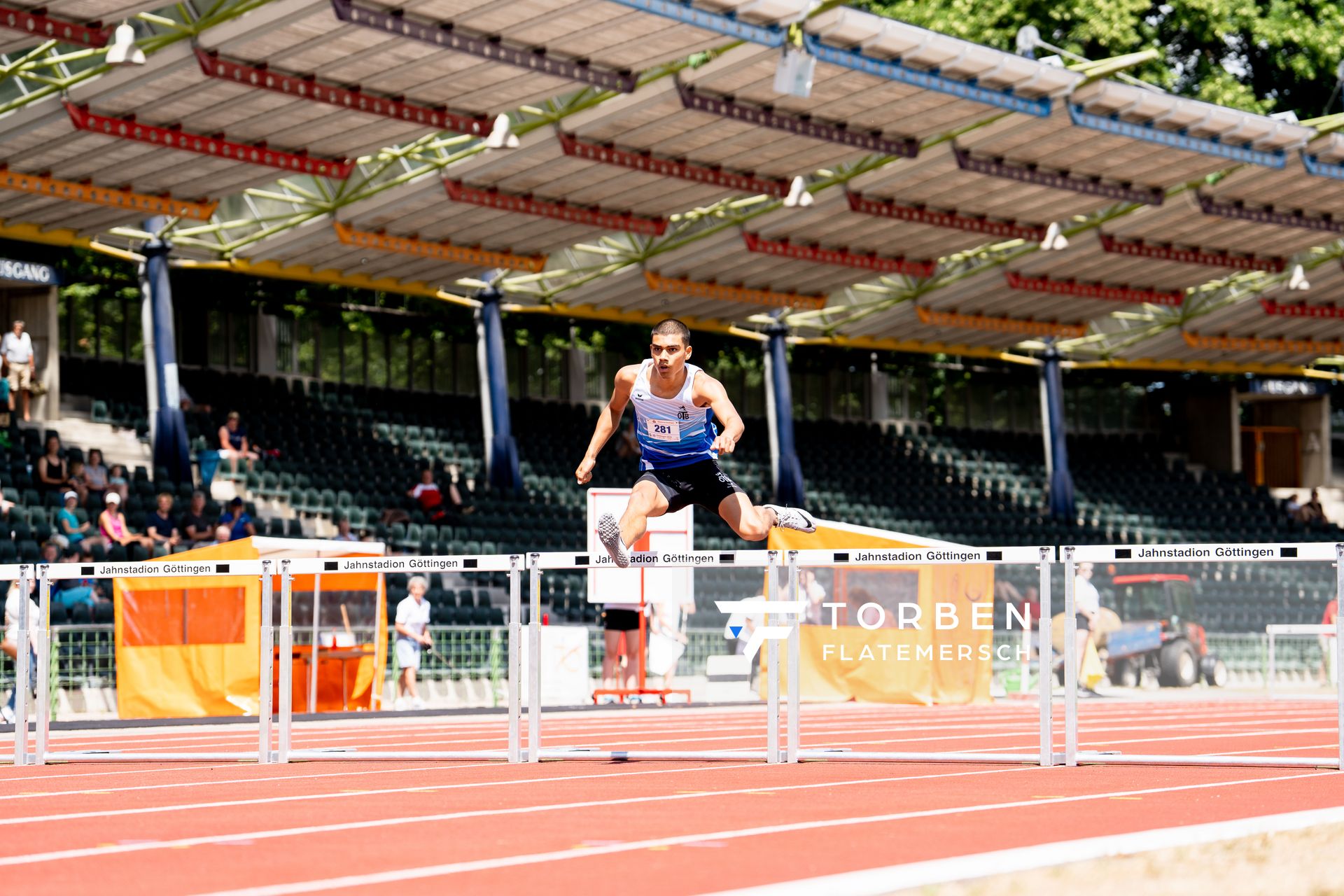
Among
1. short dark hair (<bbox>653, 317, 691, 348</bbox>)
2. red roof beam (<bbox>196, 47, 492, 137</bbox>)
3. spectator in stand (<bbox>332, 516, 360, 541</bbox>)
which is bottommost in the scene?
spectator in stand (<bbox>332, 516, 360, 541</bbox>)

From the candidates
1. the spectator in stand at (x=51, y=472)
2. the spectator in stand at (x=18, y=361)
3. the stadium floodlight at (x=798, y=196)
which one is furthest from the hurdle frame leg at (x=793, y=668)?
the stadium floodlight at (x=798, y=196)

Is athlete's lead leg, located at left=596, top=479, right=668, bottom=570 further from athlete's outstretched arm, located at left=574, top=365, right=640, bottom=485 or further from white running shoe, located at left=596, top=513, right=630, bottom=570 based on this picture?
athlete's outstretched arm, located at left=574, top=365, right=640, bottom=485

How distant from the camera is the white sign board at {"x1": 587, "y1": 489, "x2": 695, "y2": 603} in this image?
64.2ft

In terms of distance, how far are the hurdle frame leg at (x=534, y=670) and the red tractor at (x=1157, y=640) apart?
12566 mm

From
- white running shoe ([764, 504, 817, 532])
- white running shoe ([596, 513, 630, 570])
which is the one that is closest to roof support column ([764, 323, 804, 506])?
white running shoe ([764, 504, 817, 532])

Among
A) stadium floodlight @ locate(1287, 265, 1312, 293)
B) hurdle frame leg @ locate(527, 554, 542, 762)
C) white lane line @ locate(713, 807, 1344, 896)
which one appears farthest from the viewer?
stadium floodlight @ locate(1287, 265, 1312, 293)

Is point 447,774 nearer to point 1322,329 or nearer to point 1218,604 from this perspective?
point 1218,604

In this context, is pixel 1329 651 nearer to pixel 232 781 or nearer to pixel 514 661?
pixel 514 661

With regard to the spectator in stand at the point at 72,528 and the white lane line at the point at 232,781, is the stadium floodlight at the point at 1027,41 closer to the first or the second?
the spectator in stand at the point at 72,528

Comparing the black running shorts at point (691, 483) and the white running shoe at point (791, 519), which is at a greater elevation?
the black running shorts at point (691, 483)

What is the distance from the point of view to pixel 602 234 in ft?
111

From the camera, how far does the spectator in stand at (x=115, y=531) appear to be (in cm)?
2466

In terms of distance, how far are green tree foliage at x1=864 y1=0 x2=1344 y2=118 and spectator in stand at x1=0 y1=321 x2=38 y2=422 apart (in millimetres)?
21988

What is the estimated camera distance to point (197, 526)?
2702 centimetres
